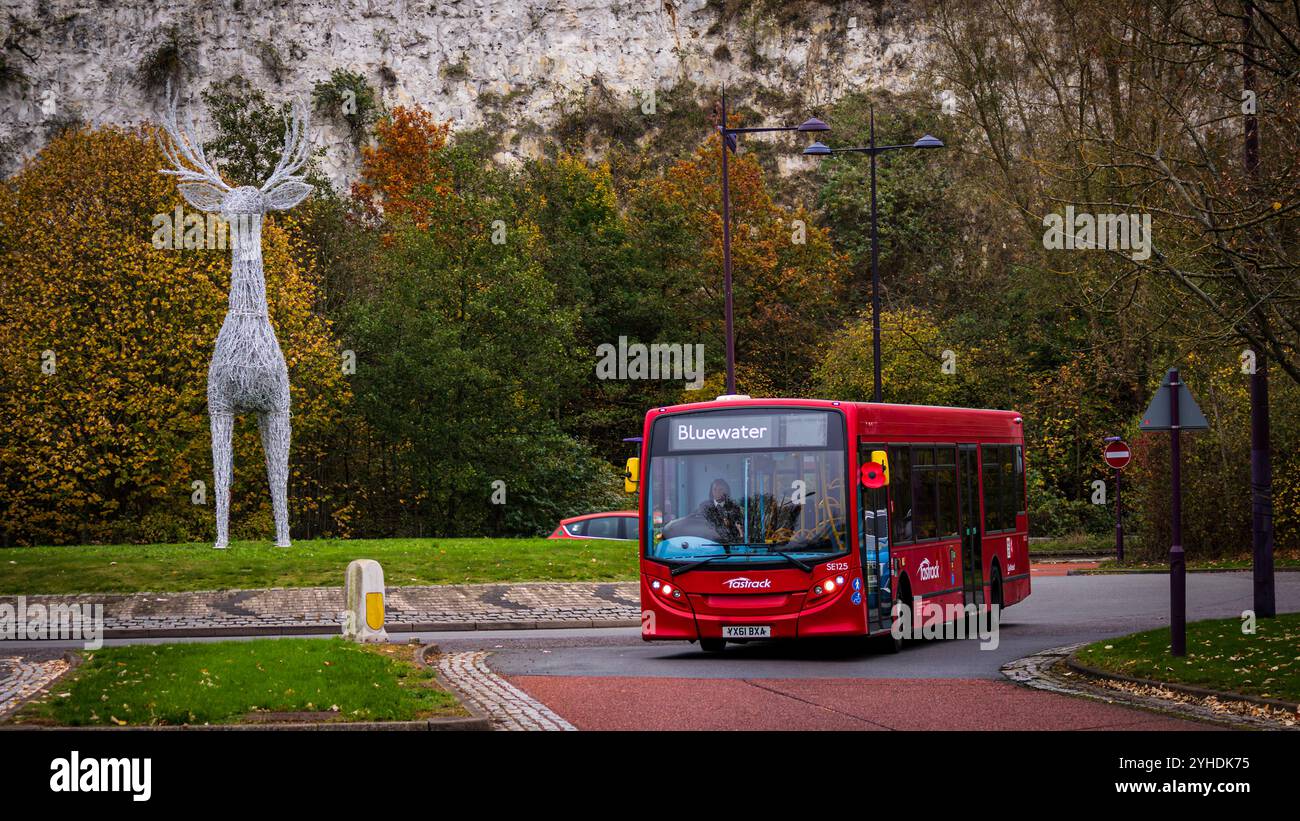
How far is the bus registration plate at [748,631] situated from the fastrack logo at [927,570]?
268cm

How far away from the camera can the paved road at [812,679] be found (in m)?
12.7

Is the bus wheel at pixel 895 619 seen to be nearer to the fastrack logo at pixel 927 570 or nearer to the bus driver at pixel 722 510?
the fastrack logo at pixel 927 570

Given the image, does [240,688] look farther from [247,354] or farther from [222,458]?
[222,458]

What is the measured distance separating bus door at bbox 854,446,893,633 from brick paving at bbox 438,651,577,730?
14.3ft

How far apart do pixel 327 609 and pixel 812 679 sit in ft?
33.2

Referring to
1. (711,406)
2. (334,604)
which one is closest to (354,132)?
(334,604)

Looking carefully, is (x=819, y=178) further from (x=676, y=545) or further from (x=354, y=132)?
(x=676, y=545)

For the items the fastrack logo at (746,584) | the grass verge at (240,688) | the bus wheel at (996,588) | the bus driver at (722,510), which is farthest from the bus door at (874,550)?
the grass verge at (240,688)

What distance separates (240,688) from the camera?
13781 mm

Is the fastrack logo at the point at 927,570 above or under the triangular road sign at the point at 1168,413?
under

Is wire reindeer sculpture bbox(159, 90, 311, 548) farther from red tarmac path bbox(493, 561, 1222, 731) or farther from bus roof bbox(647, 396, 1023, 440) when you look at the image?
red tarmac path bbox(493, 561, 1222, 731)

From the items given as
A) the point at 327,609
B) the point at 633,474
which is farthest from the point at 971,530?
the point at 327,609

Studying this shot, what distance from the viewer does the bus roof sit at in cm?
1836

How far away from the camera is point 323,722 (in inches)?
481
